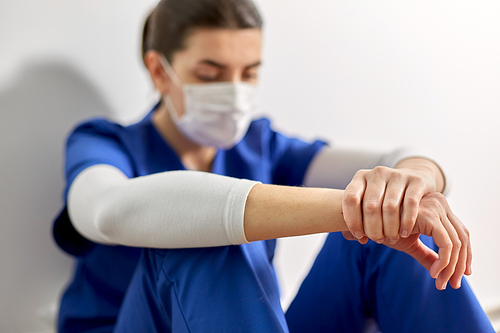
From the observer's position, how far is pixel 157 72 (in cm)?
97

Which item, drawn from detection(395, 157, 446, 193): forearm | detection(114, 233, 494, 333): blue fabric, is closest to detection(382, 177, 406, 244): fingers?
detection(114, 233, 494, 333): blue fabric

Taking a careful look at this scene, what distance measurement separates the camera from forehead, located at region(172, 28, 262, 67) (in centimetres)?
88

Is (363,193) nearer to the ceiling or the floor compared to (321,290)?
nearer to the ceiling

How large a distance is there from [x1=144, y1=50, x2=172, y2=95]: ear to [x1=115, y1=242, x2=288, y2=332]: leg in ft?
1.50

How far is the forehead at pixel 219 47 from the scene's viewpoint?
88 cm

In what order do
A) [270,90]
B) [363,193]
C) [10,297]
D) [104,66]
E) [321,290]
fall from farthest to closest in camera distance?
[270,90] < [104,66] < [10,297] < [321,290] < [363,193]

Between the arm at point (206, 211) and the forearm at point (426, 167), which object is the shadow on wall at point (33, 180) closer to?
the arm at point (206, 211)

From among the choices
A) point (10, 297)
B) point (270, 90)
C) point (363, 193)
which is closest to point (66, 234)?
point (10, 297)

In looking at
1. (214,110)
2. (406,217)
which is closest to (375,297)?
(406,217)

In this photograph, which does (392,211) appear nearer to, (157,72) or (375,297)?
(375,297)

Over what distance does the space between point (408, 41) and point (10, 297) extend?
132cm

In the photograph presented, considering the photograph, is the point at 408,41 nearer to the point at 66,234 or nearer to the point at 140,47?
the point at 140,47

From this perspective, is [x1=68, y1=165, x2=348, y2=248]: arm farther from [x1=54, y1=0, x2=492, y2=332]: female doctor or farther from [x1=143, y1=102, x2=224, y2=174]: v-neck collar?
[x1=143, y1=102, x2=224, y2=174]: v-neck collar

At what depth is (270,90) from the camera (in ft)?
4.47
